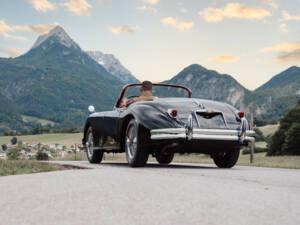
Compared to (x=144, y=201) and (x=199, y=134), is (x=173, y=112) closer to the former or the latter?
(x=199, y=134)

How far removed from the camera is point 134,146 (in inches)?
318

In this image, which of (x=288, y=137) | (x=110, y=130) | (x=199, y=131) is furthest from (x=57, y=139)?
(x=199, y=131)

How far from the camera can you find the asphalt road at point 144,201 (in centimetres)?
346

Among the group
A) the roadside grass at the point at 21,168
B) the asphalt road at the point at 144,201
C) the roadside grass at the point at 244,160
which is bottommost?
the roadside grass at the point at 244,160

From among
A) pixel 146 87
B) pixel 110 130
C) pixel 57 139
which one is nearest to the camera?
pixel 146 87

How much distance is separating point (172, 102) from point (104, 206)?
13.8ft

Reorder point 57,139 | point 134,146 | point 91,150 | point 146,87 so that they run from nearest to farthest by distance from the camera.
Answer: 1. point 134,146
2. point 146,87
3. point 91,150
4. point 57,139

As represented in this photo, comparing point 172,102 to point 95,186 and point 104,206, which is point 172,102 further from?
point 104,206

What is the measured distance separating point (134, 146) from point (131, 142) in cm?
17

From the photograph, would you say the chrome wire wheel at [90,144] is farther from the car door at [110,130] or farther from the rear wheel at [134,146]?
the rear wheel at [134,146]

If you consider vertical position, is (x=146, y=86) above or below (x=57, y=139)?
above

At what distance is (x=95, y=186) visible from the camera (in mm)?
5027


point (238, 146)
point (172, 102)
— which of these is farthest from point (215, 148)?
point (172, 102)

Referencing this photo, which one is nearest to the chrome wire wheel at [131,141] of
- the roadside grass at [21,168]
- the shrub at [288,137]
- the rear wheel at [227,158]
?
the roadside grass at [21,168]
